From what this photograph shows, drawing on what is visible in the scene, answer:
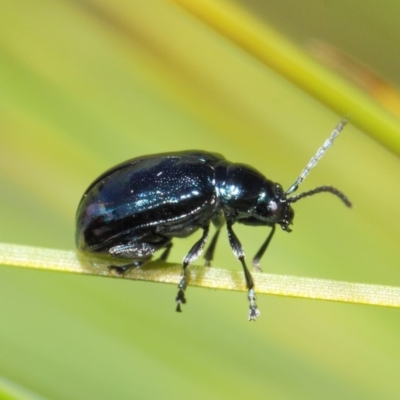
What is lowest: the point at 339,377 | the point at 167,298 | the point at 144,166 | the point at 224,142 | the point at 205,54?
the point at 167,298

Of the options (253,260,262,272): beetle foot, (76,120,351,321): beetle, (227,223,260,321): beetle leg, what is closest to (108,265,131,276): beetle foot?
(76,120,351,321): beetle

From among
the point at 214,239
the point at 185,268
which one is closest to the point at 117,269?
the point at 185,268

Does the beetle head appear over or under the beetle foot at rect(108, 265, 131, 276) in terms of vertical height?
over

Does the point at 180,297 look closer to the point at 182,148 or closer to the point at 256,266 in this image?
the point at 256,266

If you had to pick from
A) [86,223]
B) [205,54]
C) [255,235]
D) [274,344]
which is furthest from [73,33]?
[274,344]

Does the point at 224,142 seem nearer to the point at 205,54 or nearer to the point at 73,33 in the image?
the point at 205,54

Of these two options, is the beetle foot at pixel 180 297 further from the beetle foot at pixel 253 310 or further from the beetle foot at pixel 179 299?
the beetle foot at pixel 253 310

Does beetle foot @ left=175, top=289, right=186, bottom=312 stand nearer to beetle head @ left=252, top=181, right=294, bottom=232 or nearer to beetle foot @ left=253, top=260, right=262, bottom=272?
beetle foot @ left=253, top=260, right=262, bottom=272
